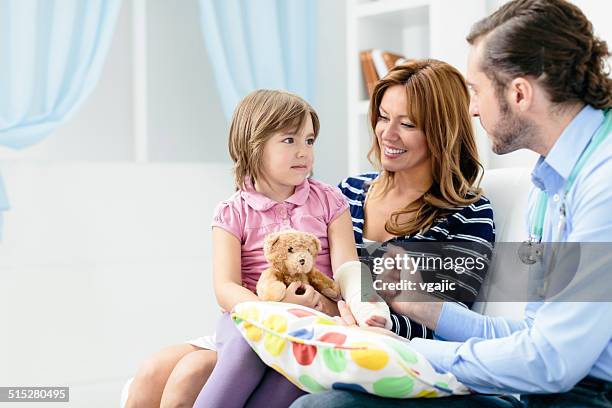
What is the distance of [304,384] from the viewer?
57.1 inches

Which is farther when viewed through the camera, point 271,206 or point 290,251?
point 271,206

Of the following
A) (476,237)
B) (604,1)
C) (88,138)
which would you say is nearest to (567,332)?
(476,237)

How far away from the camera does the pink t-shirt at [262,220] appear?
6.20 feet

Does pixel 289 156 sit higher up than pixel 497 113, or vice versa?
pixel 497 113

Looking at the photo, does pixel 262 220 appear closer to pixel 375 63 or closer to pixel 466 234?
pixel 466 234

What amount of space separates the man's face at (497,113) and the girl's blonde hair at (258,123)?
511 millimetres

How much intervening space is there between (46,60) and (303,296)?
5.53 feet

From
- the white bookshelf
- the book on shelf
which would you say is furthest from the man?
the book on shelf

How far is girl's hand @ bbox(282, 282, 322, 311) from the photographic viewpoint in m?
1.69

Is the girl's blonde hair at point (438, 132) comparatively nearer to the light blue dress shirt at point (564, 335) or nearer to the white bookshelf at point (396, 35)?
the light blue dress shirt at point (564, 335)

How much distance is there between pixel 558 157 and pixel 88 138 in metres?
2.29

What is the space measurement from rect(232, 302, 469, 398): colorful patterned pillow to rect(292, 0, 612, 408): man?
4cm

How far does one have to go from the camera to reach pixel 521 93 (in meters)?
1.45

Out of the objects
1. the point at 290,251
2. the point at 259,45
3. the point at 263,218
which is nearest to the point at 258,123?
the point at 263,218
